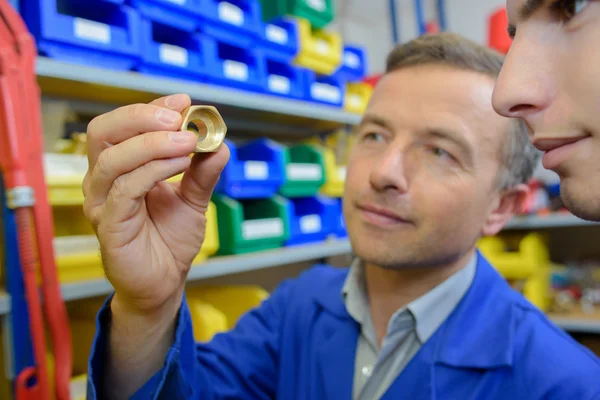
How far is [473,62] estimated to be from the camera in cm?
73

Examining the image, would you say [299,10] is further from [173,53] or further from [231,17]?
[173,53]

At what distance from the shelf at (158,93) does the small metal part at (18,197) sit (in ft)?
0.78

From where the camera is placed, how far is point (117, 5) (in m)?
0.97

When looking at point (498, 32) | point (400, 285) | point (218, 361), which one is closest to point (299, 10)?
point (498, 32)

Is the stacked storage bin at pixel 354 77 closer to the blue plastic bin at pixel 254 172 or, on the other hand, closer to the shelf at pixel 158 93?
the shelf at pixel 158 93

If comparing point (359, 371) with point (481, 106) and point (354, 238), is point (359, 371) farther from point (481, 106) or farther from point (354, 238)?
point (481, 106)

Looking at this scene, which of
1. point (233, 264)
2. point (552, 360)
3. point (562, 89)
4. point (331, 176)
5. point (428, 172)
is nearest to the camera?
point (562, 89)

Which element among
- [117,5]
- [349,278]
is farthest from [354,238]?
[117,5]

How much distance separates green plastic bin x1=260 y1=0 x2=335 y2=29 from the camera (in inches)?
57.0

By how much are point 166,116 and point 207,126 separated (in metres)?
0.05

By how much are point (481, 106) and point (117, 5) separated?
804 mm

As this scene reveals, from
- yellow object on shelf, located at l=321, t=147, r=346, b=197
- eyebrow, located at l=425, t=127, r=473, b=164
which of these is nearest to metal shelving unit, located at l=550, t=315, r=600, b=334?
yellow object on shelf, located at l=321, t=147, r=346, b=197

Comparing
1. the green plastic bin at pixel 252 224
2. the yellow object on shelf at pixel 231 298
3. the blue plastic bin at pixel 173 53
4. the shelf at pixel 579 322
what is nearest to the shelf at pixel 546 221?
the shelf at pixel 579 322

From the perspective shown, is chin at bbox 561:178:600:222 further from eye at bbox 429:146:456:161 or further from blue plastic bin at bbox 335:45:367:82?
blue plastic bin at bbox 335:45:367:82
